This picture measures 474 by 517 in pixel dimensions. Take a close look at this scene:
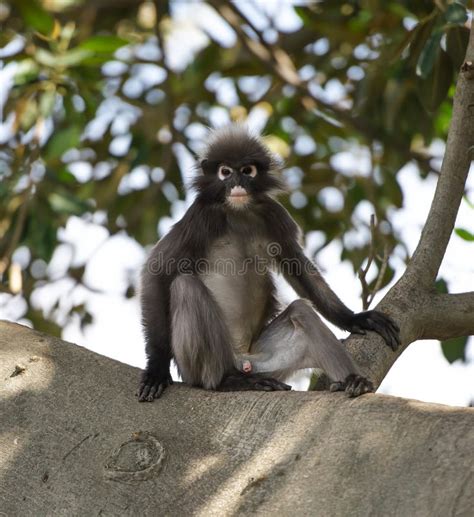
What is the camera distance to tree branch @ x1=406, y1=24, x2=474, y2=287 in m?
3.80

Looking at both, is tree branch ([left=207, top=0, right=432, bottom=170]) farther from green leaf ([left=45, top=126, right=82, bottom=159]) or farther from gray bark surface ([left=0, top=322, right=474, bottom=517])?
gray bark surface ([left=0, top=322, right=474, bottom=517])

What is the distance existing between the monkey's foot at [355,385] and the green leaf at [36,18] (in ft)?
10.2

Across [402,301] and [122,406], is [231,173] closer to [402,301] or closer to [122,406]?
[402,301]

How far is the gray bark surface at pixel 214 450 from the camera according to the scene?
2.35 meters

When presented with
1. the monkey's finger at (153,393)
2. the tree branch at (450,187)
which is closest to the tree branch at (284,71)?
the tree branch at (450,187)

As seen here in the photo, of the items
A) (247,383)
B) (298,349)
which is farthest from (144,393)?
(298,349)

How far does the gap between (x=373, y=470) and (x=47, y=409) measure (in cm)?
122

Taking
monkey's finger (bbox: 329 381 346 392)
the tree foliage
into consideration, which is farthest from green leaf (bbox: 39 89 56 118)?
monkey's finger (bbox: 329 381 346 392)

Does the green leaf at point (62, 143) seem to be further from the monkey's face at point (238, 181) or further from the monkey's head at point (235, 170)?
the monkey's face at point (238, 181)

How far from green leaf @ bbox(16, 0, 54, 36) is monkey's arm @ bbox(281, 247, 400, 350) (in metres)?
2.02

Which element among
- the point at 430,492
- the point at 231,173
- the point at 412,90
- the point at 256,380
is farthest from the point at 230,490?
the point at 412,90

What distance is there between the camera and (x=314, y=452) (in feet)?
8.55

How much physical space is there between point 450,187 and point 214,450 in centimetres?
168

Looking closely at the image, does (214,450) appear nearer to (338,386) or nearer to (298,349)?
(338,386)
